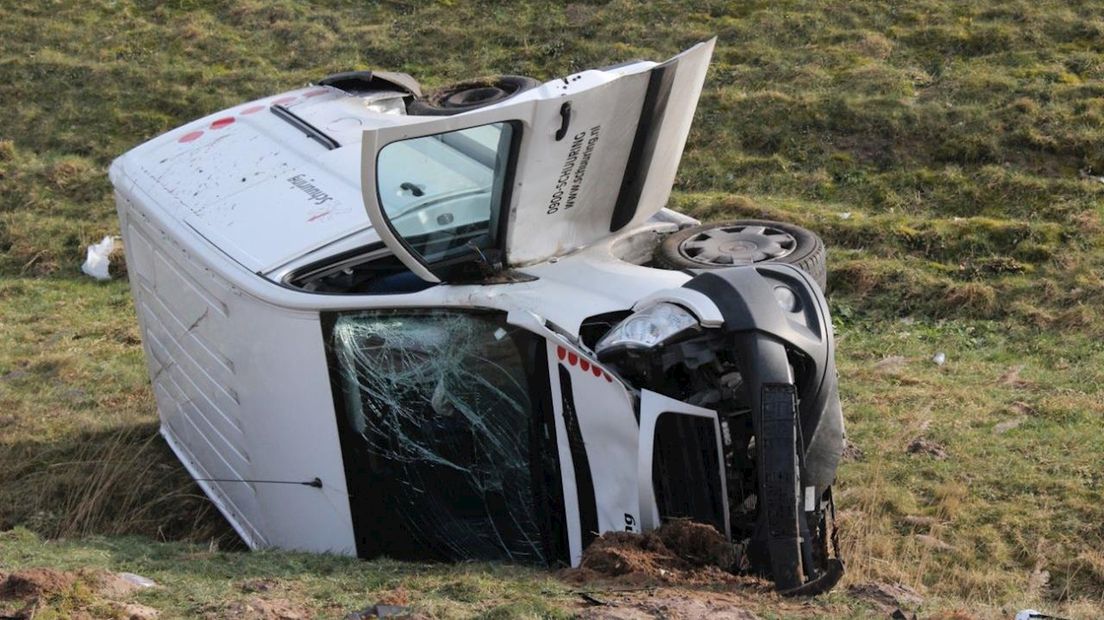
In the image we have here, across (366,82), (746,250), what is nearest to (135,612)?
(746,250)

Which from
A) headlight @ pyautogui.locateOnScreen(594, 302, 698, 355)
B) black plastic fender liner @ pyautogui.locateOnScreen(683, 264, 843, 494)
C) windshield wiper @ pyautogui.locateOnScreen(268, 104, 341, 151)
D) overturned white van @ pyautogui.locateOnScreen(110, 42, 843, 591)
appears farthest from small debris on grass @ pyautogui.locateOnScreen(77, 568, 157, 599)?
windshield wiper @ pyautogui.locateOnScreen(268, 104, 341, 151)

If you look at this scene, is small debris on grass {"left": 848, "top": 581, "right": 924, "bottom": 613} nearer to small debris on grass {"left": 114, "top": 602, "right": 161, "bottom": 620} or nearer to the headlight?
the headlight

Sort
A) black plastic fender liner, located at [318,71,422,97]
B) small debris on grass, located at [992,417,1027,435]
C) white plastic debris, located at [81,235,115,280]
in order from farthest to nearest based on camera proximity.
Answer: white plastic debris, located at [81,235,115,280] < black plastic fender liner, located at [318,71,422,97] < small debris on grass, located at [992,417,1027,435]

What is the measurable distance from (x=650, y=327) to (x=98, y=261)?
740 cm

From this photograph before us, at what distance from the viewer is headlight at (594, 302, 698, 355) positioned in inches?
164

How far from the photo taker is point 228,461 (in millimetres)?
5926

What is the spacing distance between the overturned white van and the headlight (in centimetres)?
1

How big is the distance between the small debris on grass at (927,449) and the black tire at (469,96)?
8.89ft

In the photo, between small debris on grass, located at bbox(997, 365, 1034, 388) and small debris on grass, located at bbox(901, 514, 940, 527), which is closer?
small debris on grass, located at bbox(901, 514, 940, 527)

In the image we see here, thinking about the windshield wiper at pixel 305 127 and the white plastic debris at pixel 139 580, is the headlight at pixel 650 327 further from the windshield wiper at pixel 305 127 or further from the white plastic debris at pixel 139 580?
the windshield wiper at pixel 305 127

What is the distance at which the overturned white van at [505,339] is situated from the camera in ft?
14.0

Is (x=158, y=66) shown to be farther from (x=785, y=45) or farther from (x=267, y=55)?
(x=785, y=45)

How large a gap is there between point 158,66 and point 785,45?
6568mm

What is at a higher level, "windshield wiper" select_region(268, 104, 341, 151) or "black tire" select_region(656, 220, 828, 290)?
"windshield wiper" select_region(268, 104, 341, 151)
